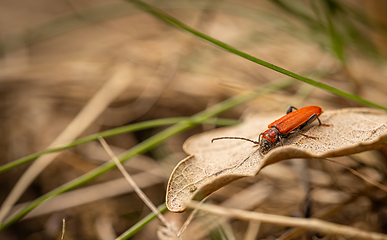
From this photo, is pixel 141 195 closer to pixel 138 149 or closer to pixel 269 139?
pixel 138 149

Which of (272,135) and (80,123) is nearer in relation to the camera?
(272,135)

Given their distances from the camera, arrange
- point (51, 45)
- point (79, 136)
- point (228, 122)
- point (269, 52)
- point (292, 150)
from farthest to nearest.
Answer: point (51, 45), point (269, 52), point (79, 136), point (228, 122), point (292, 150)

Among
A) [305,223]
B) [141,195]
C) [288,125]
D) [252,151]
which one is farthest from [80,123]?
[305,223]

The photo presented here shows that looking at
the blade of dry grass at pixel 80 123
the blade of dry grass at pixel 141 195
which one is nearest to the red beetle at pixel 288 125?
the blade of dry grass at pixel 141 195

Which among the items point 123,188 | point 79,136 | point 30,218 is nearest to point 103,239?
point 123,188

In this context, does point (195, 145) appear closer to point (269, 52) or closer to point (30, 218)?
point (30, 218)

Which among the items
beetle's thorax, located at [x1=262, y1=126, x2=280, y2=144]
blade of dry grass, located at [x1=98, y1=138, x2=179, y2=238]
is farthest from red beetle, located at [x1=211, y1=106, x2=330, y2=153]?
blade of dry grass, located at [x1=98, y1=138, x2=179, y2=238]

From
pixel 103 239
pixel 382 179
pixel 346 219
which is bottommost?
pixel 103 239
